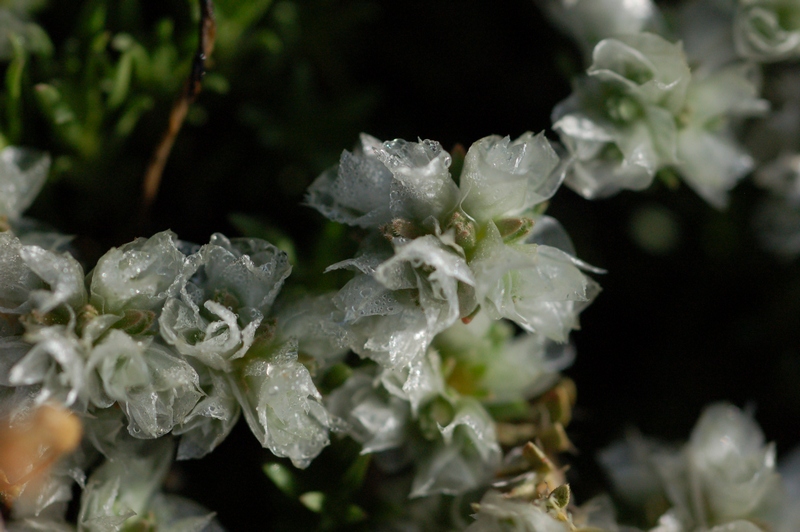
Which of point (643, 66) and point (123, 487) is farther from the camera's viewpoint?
point (643, 66)

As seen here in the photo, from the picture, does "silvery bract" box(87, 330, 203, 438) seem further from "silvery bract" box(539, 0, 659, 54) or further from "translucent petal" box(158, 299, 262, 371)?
"silvery bract" box(539, 0, 659, 54)

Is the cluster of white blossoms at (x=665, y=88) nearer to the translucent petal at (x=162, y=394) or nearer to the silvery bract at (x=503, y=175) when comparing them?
the silvery bract at (x=503, y=175)

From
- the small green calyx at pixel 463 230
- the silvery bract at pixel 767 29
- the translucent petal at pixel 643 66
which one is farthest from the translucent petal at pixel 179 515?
the silvery bract at pixel 767 29

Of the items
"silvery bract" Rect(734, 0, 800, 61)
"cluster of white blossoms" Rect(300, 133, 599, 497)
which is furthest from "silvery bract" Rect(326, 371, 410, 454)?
"silvery bract" Rect(734, 0, 800, 61)

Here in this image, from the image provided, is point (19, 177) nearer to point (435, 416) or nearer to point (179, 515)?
point (179, 515)

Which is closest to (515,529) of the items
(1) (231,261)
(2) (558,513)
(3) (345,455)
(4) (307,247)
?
(2) (558,513)

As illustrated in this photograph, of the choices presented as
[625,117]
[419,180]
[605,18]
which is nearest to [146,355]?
[419,180]

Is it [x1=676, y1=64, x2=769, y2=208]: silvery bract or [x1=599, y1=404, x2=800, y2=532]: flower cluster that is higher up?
[x1=676, y1=64, x2=769, y2=208]: silvery bract
